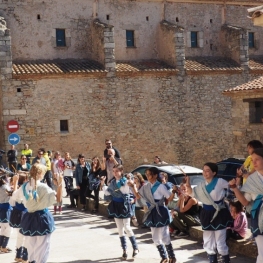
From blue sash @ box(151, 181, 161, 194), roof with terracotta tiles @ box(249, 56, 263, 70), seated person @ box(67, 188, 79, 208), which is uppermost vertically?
roof with terracotta tiles @ box(249, 56, 263, 70)

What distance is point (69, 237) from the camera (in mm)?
11805

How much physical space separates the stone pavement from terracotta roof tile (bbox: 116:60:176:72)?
1252 cm

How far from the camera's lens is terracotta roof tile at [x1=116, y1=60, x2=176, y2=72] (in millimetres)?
25158

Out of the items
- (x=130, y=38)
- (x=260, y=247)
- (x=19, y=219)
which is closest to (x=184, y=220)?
(x=19, y=219)

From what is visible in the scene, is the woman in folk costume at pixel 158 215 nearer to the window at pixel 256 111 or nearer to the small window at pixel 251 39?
the window at pixel 256 111

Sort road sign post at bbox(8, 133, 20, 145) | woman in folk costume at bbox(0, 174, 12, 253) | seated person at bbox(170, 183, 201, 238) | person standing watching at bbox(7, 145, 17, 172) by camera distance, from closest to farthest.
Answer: woman in folk costume at bbox(0, 174, 12, 253), seated person at bbox(170, 183, 201, 238), person standing watching at bbox(7, 145, 17, 172), road sign post at bbox(8, 133, 20, 145)

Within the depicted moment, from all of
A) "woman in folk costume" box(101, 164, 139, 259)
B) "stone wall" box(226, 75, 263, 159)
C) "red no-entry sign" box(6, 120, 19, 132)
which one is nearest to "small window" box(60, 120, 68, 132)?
"red no-entry sign" box(6, 120, 19, 132)

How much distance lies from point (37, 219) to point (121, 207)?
2165 mm

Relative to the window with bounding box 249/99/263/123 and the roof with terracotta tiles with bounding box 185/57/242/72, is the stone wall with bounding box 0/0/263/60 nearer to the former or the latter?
the roof with terracotta tiles with bounding box 185/57/242/72

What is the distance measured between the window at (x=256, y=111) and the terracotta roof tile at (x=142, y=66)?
301 inches

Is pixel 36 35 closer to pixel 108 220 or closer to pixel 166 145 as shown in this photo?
pixel 166 145

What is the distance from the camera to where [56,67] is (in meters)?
24.0

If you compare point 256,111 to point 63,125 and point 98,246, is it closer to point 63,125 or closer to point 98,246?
point 63,125

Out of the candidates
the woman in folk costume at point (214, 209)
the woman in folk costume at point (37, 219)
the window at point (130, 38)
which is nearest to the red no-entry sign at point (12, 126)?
the window at point (130, 38)
